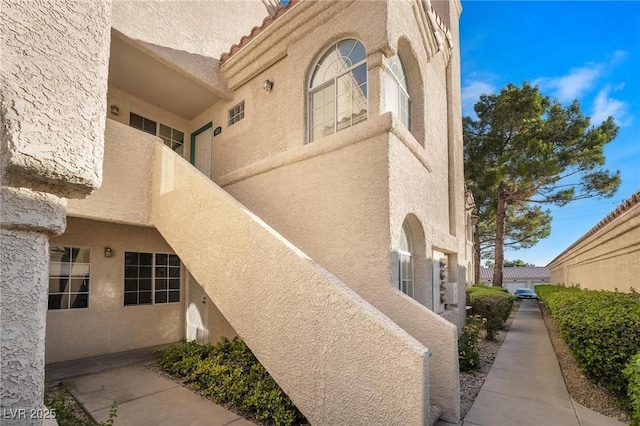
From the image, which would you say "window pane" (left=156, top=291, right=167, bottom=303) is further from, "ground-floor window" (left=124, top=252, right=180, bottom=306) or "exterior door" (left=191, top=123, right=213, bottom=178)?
"exterior door" (left=191, top=123, right=213, bottom=178)

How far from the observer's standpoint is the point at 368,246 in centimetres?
605

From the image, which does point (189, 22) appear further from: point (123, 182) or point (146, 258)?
point (146, 258)

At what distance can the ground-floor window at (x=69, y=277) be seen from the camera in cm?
840

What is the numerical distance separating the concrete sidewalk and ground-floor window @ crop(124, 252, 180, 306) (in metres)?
8.94

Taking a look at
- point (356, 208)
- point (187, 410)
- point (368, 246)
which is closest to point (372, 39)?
point (356, 208)

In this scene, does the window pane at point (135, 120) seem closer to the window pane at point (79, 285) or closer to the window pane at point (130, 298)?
the window pane at point (79, 285)

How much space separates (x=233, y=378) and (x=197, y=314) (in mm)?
4918

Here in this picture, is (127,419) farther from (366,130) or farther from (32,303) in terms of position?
(366,130)

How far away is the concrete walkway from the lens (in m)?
5.30

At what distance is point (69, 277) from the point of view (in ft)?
28.5

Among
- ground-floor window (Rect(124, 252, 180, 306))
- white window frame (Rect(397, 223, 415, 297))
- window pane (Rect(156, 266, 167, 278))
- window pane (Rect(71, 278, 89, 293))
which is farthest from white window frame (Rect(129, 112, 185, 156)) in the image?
white window frame (Rect(397, 223, 415, 297))

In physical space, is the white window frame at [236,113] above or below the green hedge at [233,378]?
above

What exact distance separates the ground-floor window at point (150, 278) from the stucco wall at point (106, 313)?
0.61 ft

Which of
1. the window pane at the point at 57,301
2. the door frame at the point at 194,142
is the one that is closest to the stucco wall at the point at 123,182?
the window pane at the point at 57,301
